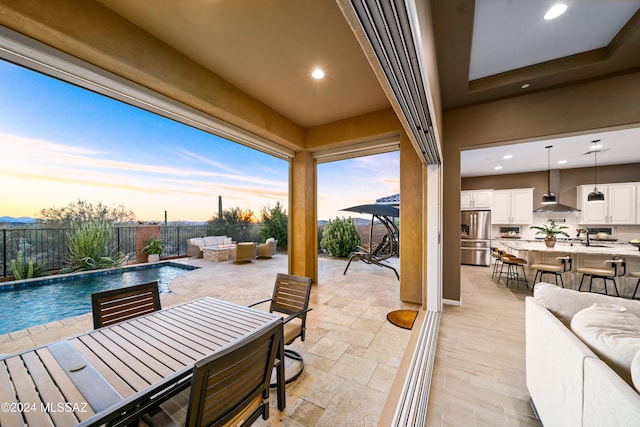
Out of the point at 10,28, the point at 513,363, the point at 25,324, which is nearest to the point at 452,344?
the point at 513,363

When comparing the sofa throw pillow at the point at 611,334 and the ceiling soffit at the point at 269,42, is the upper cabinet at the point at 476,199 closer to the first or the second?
the ceiling soffit at the point at 269,42

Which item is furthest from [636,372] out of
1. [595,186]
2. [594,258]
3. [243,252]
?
[595,186]

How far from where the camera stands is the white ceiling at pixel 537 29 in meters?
1.91

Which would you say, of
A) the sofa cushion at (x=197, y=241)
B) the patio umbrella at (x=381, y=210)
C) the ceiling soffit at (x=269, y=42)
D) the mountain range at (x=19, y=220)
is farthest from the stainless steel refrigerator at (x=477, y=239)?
the mountain range at (x=19, y=220)

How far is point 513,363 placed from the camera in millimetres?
2160

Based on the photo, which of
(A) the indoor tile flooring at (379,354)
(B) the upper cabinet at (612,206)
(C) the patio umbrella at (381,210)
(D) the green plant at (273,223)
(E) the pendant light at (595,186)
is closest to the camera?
(A) the indoor tile flooring at (379,354)

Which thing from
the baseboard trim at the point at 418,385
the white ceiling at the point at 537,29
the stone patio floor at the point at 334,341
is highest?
the white ceiling at the point at 537,29

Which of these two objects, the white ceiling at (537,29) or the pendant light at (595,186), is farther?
the pendant light at (595,186)

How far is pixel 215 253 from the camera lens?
7.11m

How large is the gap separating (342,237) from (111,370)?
261 inches

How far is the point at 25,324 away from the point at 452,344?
4.89 meters

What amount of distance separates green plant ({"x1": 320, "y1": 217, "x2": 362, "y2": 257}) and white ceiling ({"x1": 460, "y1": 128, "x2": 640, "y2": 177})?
3.48 metres

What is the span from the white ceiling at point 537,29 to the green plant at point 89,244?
474 cm

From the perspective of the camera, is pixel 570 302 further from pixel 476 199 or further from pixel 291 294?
pixel 476 199
